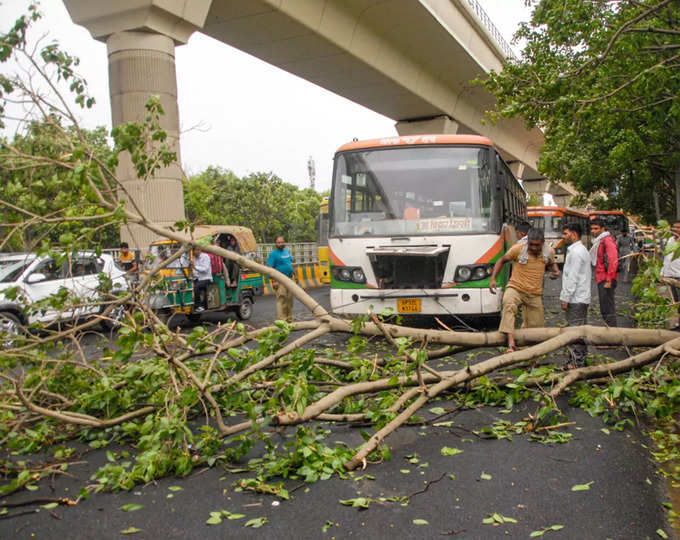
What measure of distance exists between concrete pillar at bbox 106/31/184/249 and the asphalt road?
37.9ft

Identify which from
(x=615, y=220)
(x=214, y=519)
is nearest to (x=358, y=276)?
(x=214, y=519)

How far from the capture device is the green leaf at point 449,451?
4582 millimetres

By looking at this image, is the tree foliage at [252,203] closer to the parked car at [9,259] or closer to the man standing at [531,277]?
the parked car at [9,259]

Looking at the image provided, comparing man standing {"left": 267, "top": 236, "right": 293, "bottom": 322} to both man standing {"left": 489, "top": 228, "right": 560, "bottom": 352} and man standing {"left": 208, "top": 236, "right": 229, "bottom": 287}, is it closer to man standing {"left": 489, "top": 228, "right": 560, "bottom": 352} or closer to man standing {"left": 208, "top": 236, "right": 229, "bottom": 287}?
man standing {"left": 208, "top": 236, "right": 229, "bottom": 287}

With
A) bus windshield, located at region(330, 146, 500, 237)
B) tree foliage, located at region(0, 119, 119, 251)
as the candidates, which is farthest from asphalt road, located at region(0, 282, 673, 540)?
bus windshield, located at region(330, 146, 500, 237)

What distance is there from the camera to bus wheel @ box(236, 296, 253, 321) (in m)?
13.4

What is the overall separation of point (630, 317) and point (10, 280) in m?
11.3

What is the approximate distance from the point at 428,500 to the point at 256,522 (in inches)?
41.7

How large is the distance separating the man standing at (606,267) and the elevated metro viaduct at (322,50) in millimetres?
2822

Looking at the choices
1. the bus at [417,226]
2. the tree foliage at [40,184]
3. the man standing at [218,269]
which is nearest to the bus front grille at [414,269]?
the bus at [417,226]

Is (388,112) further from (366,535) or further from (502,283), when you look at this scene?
(366,535)

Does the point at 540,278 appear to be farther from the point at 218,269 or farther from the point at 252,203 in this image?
the point at 252,203

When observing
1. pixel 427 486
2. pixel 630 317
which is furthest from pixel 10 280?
pixel 630 317

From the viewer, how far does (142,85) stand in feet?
49.2
